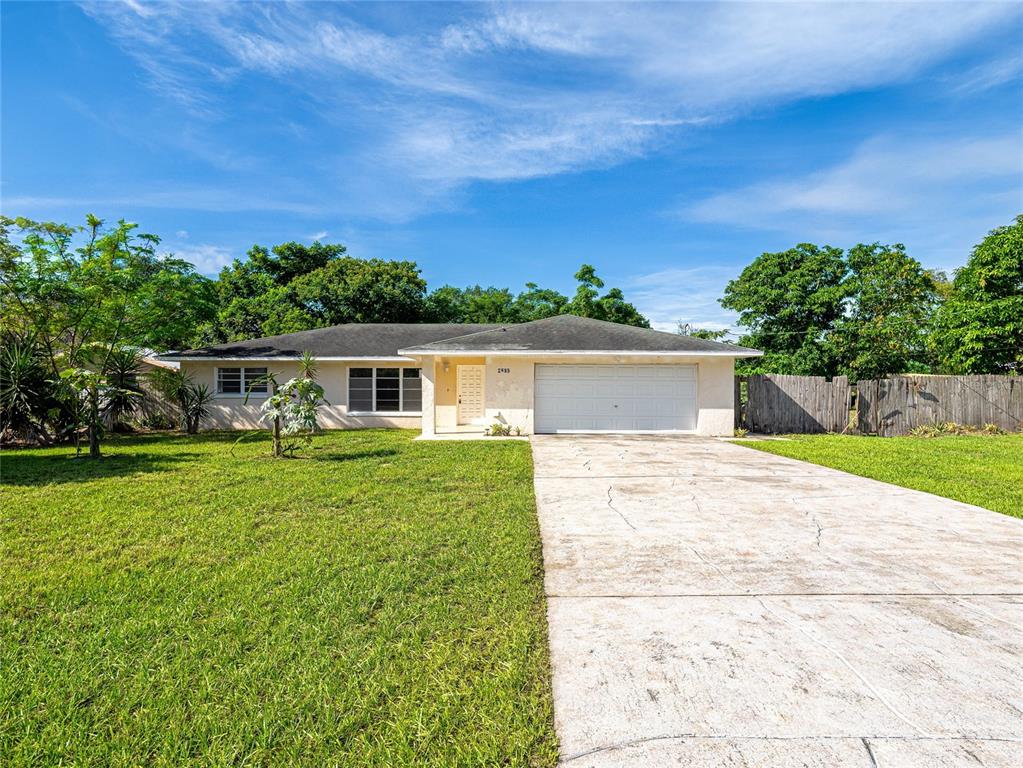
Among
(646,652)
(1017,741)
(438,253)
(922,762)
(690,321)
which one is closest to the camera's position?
(922,762)

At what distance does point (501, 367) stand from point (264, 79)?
28.3 feet

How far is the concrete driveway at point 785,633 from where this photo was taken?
2240 mm

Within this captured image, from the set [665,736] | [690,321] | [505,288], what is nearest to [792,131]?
[665,736]

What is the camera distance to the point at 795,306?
23.7m

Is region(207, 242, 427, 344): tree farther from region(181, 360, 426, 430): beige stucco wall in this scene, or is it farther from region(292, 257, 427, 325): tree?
region(181, 360, 426, 430): beige stucco wall

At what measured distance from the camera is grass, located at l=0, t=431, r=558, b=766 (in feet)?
7.41

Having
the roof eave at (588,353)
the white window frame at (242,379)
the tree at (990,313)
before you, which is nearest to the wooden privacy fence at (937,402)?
the tree at (990,313)

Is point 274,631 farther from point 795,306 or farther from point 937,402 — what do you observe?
point 795,306

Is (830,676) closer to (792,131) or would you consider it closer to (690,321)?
Result: (792,131)

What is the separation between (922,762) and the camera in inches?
81.8

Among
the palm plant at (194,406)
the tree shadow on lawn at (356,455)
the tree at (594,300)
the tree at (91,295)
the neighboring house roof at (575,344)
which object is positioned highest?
the tree at (594,300)

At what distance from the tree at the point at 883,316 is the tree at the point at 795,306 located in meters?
0.57

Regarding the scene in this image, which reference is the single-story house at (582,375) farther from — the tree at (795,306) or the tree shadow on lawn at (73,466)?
the tree at (795,306)

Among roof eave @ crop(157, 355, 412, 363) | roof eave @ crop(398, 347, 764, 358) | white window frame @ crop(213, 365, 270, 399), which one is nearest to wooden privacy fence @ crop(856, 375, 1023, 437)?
roof eave @ crop(398, 347, 764, 358)
